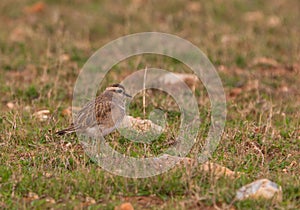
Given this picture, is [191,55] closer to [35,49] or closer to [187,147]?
[35,49]

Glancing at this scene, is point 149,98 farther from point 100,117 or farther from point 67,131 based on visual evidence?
point 67,131

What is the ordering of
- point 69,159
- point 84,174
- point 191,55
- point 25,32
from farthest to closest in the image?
1. point 25,32
2. point 191,55
3. point 69,159
4. point 84,174

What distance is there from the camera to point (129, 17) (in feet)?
42.0

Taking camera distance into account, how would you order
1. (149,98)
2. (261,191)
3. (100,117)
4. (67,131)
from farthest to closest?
(149,98), (100,117), (67,131), (261,191)

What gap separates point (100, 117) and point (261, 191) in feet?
7.39

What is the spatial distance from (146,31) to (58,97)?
343 centimetres

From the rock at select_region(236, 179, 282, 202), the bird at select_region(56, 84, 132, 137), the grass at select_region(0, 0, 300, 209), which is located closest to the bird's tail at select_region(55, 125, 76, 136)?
the bird at select_region(56, 84, 132, 137)

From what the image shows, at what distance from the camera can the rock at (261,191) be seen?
5.59m

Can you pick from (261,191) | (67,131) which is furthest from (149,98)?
(261,191)

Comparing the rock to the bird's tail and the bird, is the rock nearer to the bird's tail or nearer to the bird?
the bird

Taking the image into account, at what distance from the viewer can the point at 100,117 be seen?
7.19 m

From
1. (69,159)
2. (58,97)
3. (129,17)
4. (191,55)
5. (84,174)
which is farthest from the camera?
(129,17)

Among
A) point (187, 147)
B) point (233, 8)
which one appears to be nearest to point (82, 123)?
point (187, 147)

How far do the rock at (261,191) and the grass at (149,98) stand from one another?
A: 0.06 meters
